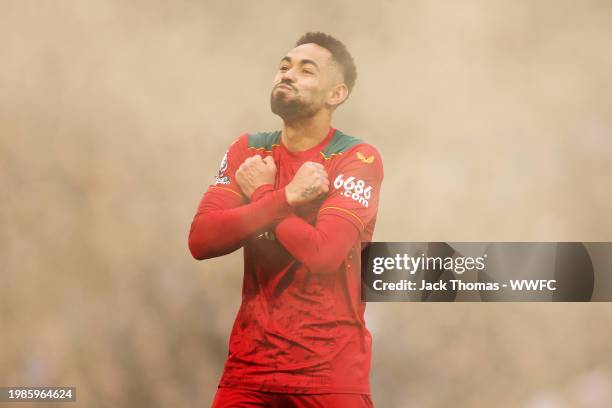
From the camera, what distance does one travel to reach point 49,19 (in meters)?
2.88

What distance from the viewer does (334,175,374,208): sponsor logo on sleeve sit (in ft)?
7.96

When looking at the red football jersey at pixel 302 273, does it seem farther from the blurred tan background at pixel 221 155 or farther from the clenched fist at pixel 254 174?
the blurred tan background at pixel 221 155

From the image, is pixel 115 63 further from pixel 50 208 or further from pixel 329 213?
pixel 329 213

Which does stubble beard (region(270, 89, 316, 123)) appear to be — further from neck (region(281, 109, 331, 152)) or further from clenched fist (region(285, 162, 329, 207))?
clenched fist (region(285, 162, 329, 207))

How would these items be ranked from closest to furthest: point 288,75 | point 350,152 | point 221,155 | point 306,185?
1. point 306,185
2. point 350,152
3. point 288,75
4. point 221,155

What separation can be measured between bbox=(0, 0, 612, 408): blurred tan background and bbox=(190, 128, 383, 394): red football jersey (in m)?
0.20

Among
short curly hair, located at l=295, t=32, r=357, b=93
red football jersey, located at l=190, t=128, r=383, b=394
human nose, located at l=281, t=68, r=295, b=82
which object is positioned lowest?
red football jersey, located at l=190, t=128, r=383, b=394

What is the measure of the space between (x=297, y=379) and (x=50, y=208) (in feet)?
3.80

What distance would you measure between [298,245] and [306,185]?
0.21m

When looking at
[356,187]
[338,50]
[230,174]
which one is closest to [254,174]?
[230,174]

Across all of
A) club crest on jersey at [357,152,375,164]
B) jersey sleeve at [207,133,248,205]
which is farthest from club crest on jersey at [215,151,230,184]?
club crest on jersey at [357,152,375,164]

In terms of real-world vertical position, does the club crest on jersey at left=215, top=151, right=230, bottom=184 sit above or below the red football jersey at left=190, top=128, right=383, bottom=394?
above

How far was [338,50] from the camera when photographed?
106 inches

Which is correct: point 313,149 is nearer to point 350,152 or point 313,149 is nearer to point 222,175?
point 350,152
